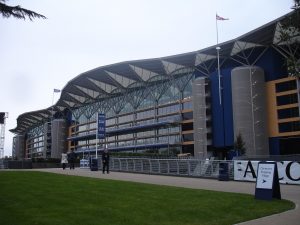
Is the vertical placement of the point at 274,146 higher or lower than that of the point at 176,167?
higher

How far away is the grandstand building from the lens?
70500mm

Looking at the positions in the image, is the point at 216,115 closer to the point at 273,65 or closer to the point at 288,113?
the point at 288,113

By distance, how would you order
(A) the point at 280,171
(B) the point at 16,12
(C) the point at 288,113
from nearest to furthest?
(B) the point at 16,12 → (A) the point at 280,171 → (C) the point at 288,113

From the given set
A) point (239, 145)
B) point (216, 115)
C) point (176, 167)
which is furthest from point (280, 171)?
point (216, 115)

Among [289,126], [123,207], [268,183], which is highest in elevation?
[289,126]

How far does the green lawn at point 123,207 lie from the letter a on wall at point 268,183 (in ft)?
1.35

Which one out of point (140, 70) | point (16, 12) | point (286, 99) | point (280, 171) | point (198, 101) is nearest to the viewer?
point (16, 12)

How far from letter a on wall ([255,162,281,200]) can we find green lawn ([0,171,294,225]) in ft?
1.35

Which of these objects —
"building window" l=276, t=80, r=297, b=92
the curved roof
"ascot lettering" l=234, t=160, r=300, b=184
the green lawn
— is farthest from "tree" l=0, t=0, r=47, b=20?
"building window" l=276, t=80, r=297, b=92

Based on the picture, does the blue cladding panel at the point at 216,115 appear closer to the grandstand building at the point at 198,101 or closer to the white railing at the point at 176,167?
the grandstand building at the point at 198,101

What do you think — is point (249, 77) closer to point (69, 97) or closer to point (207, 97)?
point (207, 97)

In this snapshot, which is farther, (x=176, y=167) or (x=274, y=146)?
(x=274, y=146)

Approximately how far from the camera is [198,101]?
266 feet

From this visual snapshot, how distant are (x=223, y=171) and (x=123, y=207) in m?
14.7
